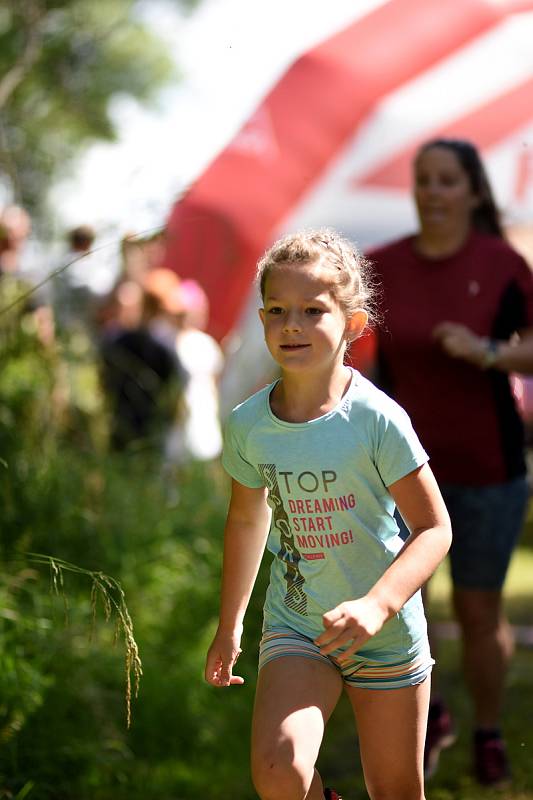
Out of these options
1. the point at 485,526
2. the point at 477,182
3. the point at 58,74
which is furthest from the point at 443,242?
the point at 58,74

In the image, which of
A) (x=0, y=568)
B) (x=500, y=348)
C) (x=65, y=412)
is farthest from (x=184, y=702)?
(x=500, y=348)

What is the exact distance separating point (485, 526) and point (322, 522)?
1.56 metres

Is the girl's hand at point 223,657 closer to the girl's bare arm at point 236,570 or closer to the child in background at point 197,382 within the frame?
the girl's bare arm at point 236,570

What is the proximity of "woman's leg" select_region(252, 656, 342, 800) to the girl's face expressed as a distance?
0.65 meters

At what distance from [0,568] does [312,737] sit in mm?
1744

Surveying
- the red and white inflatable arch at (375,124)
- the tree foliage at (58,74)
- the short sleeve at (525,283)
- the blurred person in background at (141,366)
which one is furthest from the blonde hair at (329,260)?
the red and white inflatable arch at (375,124)

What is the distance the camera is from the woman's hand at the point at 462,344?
3.98 meters

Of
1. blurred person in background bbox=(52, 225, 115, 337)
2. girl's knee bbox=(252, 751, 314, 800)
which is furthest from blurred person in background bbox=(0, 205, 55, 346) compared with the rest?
girl's knee bbox=(252, 751, 314, 800)

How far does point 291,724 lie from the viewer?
2627mm

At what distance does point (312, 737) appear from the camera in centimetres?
264

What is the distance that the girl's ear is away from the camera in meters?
2.89

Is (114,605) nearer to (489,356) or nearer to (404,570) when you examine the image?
(404,570)

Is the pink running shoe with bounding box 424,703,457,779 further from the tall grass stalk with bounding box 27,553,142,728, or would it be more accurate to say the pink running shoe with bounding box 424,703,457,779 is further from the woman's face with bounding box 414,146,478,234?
the woman's face with bounding box 414,146,478,234

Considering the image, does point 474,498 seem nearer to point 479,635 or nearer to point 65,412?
point 479,635
